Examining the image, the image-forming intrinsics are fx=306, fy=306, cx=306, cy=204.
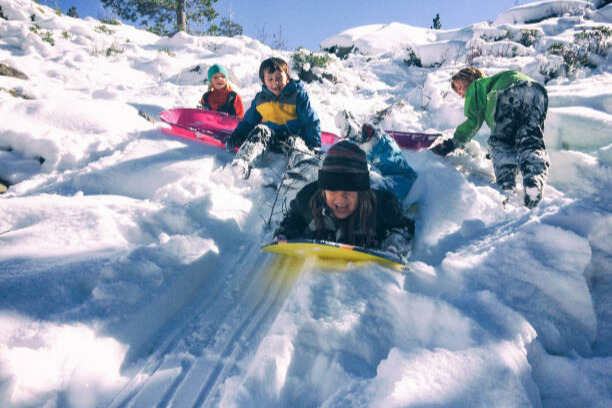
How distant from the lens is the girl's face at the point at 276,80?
3.06 metres

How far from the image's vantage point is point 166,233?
1.92m

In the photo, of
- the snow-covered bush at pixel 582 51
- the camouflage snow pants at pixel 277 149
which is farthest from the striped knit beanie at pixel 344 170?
the snow-covered bush at pixel 582 51

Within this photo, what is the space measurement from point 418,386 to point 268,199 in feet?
6.18

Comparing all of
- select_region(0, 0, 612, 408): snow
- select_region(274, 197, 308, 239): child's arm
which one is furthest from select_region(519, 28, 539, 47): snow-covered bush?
select_region(274, 197, 308, 239): child's arm

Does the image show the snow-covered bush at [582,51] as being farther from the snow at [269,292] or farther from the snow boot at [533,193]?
the snow boot at [533,193]

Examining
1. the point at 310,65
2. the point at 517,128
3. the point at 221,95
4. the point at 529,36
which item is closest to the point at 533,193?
the point at 517,128

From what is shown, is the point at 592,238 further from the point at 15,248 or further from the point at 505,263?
the point at 15,248

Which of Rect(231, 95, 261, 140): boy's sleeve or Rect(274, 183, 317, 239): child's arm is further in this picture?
Rect(231, 95, 261, 140): boy's sleeve

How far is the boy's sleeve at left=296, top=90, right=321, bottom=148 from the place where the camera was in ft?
10.2

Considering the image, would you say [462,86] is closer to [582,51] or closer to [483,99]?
[483,99]

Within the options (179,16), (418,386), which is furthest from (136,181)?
(179,16)

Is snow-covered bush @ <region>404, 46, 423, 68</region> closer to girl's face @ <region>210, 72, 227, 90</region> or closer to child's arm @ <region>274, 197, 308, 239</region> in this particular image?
girl's face @ <region>210, 72, 227, 90</region>

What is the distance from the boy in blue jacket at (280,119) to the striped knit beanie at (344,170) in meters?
1.15

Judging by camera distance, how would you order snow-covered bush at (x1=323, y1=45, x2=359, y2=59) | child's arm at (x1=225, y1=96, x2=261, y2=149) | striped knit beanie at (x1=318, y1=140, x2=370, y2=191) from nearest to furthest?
1. striped knit beanie at (x1=318, y1=140, x2=370, y2=191)
2. child's arm at (x1=225, y1=96, x2=261, y2=149)
3. snow-covered bush at (x1=323, y1=45, x2=359, y2=59)
